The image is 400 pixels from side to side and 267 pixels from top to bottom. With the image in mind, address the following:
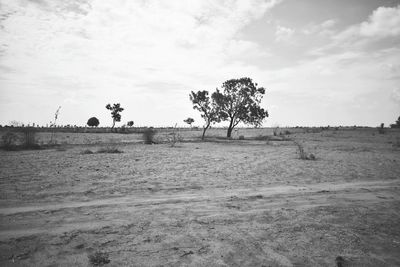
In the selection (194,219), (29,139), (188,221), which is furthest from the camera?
(29,139)

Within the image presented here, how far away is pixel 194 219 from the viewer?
4.71 meters

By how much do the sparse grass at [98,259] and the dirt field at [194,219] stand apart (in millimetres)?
53

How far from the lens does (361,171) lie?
1014 centimetres

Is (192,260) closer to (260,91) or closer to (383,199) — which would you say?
(383,199)

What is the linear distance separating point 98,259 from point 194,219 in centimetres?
193

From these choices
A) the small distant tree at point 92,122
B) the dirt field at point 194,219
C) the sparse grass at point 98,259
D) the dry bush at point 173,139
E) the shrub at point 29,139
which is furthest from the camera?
the small distant tree at point 92,122

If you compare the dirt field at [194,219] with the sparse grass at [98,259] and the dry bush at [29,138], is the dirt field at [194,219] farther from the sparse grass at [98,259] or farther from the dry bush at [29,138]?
the dry bush at [29,138]

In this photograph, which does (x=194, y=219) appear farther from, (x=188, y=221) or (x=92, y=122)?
(x=92, y=122)

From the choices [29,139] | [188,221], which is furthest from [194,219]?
[29,139]

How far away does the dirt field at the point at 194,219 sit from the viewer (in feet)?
11.5

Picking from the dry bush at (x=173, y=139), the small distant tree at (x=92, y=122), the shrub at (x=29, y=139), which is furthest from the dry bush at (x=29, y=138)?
the small distant tree at (x=92, y=122)

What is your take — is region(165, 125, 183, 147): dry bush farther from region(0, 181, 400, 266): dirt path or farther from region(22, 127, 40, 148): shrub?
region(0, 181, 400, 266): dirt path

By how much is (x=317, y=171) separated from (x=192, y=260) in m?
8.28

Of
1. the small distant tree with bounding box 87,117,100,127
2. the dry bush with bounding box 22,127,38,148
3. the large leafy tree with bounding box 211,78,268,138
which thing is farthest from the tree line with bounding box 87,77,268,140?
the small distant tree with bounding box 87,117,100,127
